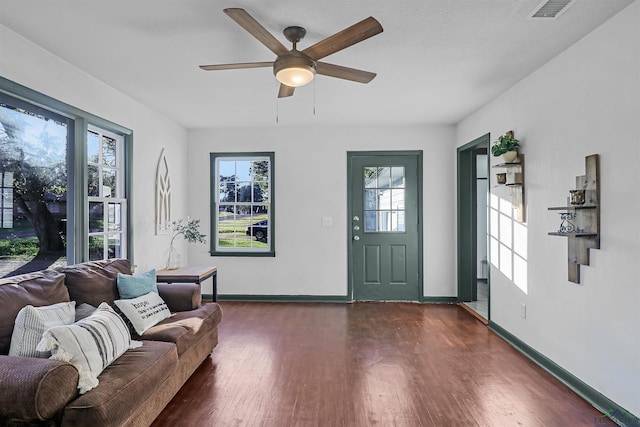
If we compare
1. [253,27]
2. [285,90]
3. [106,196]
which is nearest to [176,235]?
[106,196]

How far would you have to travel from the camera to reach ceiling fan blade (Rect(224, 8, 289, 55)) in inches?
74.4

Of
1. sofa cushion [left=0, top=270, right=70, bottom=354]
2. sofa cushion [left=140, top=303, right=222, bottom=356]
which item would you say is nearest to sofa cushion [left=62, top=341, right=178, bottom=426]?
sofa cushion [left=140, top=303, right=222, bottom=356]

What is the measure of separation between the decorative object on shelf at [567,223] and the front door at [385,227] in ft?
8.08

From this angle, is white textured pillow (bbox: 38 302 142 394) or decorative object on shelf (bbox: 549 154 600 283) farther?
decorative object on shelf (bbox: 549 154 600 283)

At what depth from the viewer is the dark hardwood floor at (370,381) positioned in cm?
234

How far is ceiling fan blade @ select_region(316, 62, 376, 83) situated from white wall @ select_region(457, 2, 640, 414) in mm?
1510

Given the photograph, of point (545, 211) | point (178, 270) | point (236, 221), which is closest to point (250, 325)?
point (178, 270)

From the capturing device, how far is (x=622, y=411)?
2.27 metres

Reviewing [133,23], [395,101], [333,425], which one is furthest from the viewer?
[395,101]

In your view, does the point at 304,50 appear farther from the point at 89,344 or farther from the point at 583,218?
the point at 583,218

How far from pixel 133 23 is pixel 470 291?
4.88 metres

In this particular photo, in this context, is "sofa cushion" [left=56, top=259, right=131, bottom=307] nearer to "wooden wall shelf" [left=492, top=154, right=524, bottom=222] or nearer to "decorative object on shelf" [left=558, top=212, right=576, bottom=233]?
"decorative object on shelf" [left=558, top=212, right=576, bottom=233]

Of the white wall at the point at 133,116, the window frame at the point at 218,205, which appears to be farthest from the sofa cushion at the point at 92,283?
the window frame at the point at 218,205

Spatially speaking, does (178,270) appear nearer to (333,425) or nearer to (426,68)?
(333,425)
